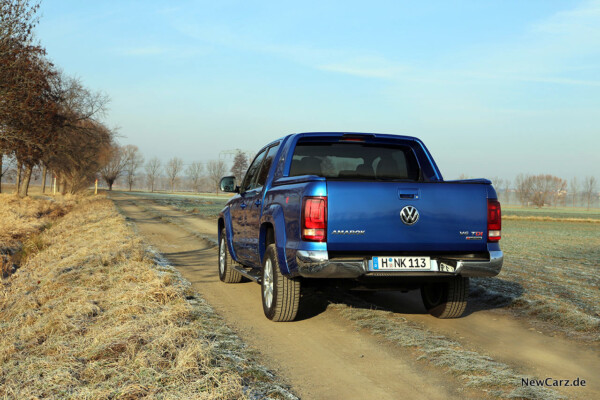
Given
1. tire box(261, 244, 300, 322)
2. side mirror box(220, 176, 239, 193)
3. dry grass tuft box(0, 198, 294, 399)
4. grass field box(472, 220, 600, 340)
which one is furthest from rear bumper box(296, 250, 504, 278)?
side mirror box(220, 176, 239, 193)

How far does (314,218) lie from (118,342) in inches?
83.8

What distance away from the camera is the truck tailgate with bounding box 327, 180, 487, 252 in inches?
194

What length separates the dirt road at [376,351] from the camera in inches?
156

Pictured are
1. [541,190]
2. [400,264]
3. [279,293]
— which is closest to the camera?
[400,264]

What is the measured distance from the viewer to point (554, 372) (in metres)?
4.42

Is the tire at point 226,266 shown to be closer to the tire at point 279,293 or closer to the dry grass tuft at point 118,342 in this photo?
the dry grass tuft at point 118,342

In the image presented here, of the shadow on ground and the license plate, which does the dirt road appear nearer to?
the shadow on ground

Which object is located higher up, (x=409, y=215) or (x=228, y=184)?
(x=228, y=184)

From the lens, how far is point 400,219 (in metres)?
5.05

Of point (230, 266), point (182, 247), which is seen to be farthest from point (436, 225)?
point (182, 247)

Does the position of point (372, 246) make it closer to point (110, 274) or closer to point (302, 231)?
point (302, 231)

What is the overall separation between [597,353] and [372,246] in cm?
244

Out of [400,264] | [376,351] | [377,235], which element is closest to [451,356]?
[376,351]

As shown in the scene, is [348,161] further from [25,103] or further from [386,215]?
[25,103]
